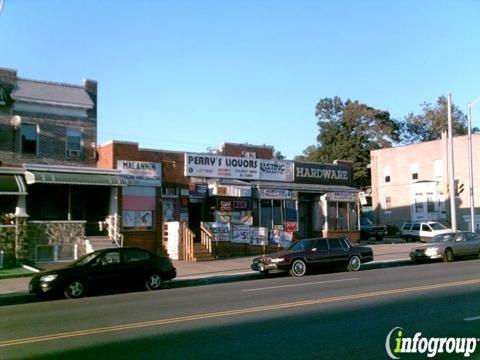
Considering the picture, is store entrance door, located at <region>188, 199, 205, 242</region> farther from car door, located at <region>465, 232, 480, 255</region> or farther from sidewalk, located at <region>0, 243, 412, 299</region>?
car door, located at <region>465, 232, 480, 255</region>

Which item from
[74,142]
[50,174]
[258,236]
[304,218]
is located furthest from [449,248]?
[74,142]

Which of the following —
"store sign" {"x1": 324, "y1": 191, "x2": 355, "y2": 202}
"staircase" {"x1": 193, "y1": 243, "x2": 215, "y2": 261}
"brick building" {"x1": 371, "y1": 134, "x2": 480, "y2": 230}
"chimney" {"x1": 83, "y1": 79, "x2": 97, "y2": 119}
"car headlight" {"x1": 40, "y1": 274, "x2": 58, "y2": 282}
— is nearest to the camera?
"car headlight" {"x1": 40, "y1": 274, "x2": 58, "y2": 282}

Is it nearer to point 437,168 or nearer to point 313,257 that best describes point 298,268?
point 313,257

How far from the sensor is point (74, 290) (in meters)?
15.5

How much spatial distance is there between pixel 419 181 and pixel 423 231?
1291 cm

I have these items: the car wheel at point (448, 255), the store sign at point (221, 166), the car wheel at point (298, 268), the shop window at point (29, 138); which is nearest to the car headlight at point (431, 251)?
the car wheel at point (448, 255)

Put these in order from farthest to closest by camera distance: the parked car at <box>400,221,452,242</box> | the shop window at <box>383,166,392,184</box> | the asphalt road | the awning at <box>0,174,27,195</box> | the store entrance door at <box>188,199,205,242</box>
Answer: the shop window at <box>383,166,392,184</box>, the parked car at <box>400,221,452,242</box>, the store entrance door at <box>188,199,205,242</box>, the awning at <box>0,174,27,195</box>, the asphalt road

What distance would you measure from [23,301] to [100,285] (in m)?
2.09

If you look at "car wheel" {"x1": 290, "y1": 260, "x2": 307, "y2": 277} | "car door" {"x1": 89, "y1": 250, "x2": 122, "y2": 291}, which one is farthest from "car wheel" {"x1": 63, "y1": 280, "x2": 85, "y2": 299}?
"car wheel" {"x1": 290, "y1": 260, "x2": 307, "y2": 277}

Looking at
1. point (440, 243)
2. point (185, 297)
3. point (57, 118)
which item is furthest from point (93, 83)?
point (440, 243)

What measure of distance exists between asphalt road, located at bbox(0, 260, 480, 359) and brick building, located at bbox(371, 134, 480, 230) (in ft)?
117

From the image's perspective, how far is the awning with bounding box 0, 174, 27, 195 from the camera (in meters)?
21.6

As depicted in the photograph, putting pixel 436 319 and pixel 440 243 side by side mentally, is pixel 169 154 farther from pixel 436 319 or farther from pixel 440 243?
pixel 436 319

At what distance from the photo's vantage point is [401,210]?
53.4 m
